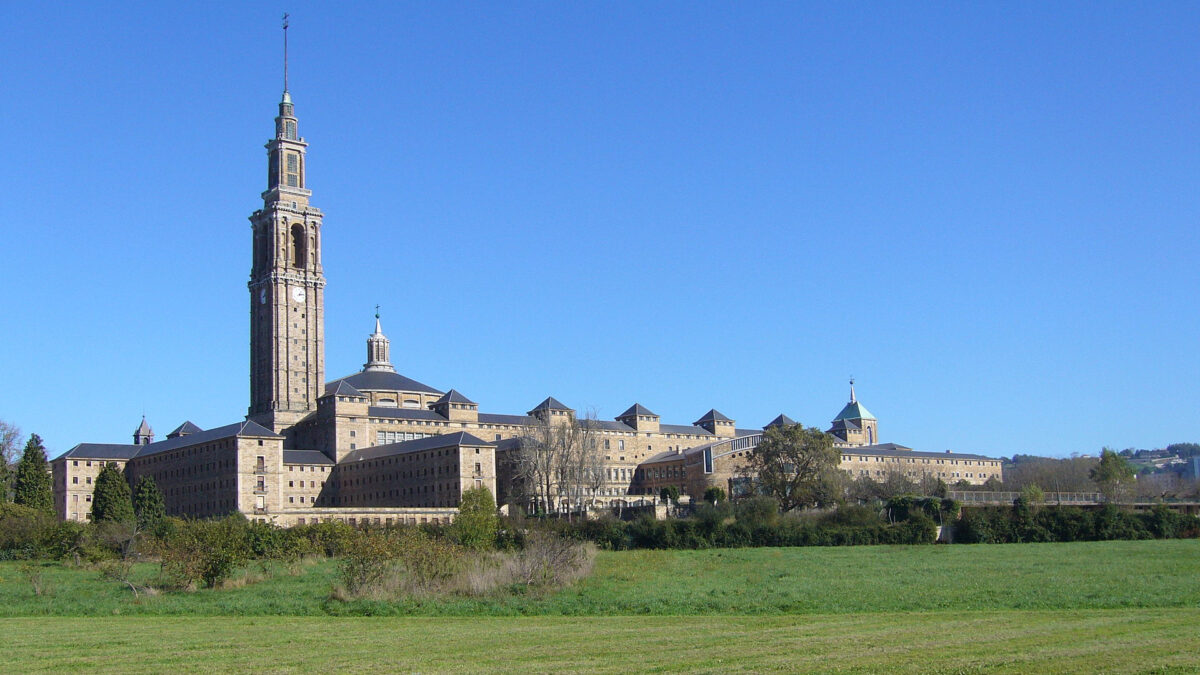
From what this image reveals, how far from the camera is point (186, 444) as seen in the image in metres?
97.7

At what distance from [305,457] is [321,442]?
3.68m

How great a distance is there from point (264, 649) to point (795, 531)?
4456 cm

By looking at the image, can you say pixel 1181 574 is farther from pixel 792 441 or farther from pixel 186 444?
pixel 186 444

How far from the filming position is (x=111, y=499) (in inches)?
2906

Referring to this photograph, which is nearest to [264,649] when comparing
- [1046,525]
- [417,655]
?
[417,655]

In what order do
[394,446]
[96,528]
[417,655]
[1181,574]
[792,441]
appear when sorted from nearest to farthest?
[417,655], [1181,574], [96,528], [792,441], [394,446]

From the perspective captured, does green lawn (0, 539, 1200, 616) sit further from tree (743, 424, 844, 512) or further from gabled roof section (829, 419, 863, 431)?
gabled roof section (829, 419, 863, 431)

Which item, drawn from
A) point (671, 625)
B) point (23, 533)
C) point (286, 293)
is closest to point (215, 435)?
point (286, 293)

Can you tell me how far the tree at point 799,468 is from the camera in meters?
69.8

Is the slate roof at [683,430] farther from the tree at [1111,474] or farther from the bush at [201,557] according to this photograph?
the bush at [201,557]

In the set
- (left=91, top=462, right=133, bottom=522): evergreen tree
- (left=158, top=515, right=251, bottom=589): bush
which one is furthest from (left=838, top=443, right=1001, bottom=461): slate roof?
(left=158, top=515, right=251, bottom=589): bush

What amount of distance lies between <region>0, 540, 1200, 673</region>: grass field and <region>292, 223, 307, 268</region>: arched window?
225 ft

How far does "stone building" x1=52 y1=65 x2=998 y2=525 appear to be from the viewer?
88.1 meters

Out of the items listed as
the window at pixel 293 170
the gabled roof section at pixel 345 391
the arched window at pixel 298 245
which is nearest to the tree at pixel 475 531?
the gabled roof section at pixel 345 391
